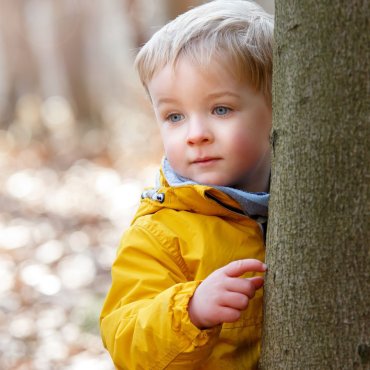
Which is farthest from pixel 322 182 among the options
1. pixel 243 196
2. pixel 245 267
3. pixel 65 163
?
pixel 65 163

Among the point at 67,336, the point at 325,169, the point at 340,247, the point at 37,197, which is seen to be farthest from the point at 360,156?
the point at 37,197

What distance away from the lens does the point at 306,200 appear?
1800 millimetres

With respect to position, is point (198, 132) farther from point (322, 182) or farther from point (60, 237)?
point (60, 237)

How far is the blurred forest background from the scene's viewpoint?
19.1 ft

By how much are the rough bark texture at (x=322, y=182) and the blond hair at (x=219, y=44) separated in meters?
0.45

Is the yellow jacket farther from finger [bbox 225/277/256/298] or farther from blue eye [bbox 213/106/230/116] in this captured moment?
blue eye [bbox 213/106/230/116]

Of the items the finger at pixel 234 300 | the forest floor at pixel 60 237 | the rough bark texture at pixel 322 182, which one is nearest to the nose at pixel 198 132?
the rough bark texture at pixel 322 182

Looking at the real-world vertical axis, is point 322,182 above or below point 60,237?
above

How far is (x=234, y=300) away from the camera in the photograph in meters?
2.00

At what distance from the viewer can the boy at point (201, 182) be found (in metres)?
2.24

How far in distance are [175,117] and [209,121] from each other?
124 mm

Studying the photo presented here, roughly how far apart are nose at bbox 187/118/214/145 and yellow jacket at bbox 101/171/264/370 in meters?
0.15

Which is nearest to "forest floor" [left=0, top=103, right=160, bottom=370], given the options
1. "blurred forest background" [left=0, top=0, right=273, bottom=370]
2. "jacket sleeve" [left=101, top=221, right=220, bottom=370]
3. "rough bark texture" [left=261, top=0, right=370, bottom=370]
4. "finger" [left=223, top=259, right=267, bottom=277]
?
"blurred forest background" [left=0, top=0, right=273, bottom=370]

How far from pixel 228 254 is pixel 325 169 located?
619 mm
